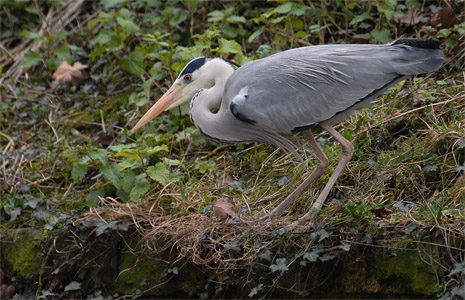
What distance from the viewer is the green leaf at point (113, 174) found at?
5.21 meters

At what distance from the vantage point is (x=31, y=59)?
24.0 feet

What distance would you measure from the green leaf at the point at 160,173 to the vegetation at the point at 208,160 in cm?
1

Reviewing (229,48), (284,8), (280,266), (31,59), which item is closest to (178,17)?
(284,8)

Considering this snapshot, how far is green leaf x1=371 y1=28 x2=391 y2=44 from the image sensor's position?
5.95 meters

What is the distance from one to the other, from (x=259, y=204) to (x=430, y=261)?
1.65 metres

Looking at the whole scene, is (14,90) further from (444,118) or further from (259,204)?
(444,118)

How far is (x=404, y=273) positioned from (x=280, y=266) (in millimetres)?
765

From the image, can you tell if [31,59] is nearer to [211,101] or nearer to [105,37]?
[105,37]

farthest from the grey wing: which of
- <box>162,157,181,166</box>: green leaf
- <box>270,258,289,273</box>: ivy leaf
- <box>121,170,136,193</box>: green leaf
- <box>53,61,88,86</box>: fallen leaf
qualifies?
<box>53,61,88,86</box>: fallen leaf

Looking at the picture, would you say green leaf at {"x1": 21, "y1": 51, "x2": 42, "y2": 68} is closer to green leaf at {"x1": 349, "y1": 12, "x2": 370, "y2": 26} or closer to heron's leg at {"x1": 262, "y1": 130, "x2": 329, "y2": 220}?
green leaf at {"x1": 349, "y1": 12, "x2": 370, "y2": 26}

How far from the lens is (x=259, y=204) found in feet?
16.0

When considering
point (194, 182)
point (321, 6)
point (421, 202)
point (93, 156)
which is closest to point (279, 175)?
point (194, 182)

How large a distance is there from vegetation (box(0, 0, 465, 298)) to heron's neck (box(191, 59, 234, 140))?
0.54 meters

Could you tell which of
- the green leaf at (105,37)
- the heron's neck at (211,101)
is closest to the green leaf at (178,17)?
the green leaf at (105,37)
